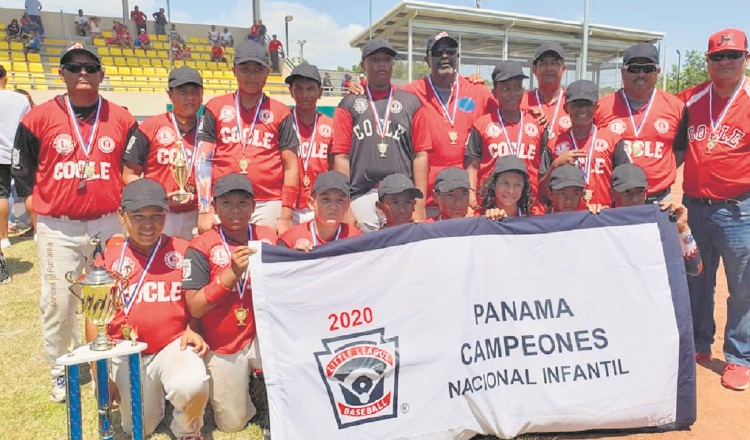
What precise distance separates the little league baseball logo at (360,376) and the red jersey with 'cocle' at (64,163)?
233 cm

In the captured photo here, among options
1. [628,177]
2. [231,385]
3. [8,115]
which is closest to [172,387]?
[231,385]

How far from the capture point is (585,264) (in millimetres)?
3926

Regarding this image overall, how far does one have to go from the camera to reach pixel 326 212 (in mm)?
4020

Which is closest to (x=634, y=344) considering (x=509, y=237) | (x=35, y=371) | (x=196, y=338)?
(x=509, y=237)

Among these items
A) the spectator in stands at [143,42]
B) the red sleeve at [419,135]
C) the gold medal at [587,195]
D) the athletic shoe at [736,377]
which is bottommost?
the athletic shoe at [736,377]

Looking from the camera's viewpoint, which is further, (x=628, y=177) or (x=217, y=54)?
(x=217, y=54)

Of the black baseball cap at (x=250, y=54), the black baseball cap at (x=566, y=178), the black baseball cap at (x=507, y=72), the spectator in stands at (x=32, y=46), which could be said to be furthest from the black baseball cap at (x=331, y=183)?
the spectator in stands at (x=32, y=46)

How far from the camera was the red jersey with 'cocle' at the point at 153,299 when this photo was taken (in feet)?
12.4

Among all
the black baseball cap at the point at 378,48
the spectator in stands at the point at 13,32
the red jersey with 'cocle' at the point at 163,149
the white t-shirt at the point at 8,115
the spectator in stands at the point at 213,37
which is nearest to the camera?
the red jersey with 'cocle' at the point at 163,149

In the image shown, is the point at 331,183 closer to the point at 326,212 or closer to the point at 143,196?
the point at 326,212

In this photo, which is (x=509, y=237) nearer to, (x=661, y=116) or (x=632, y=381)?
(x=632, y=381)

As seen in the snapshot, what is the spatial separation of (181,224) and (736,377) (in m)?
5.08

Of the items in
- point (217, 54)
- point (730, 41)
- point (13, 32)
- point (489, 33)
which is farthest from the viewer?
point (217, 54)

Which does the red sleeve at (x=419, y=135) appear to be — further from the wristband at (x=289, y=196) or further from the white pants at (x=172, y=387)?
the white pants at (x=172, y=387)
